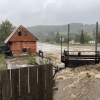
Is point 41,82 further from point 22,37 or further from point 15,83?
point 22,37

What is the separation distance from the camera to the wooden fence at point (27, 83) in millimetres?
3494

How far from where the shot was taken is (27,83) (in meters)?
3.70

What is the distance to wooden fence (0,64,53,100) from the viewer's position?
11.5 feet

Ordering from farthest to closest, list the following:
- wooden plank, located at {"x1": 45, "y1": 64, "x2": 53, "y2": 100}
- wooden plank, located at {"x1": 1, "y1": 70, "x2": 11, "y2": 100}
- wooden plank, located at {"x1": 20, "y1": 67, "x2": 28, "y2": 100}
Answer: wooden plank, located at {"x1": 45, "y1": 64, "x2": 53, "y2": 100} → wooden plank, located at {"x1": 20, "y1": 67, "x2": 28, "y2": 100} → wooden plank, located at {"x1": 1, "y1": 70, "x2": 11, "y2": 100}

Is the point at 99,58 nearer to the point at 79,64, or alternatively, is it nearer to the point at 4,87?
the point at 79,64

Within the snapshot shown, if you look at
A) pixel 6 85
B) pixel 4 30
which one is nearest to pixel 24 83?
pixel 6 85

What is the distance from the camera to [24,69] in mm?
3625

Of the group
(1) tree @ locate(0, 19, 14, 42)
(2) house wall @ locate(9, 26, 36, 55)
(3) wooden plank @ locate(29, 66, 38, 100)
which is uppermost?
(1) tree @ locate(0, 19, 14, 42)

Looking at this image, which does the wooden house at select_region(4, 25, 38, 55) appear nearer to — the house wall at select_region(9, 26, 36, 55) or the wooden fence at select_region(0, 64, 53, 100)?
the house wall at select_region(9, 26, 36, 55)

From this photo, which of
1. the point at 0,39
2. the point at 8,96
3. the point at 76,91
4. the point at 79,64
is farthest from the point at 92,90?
the point at 0,39

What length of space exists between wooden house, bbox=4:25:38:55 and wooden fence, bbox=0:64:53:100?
34561 mm

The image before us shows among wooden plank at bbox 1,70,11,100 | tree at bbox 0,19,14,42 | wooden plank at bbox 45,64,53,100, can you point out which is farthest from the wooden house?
wooden plank at bbox 1,70,11,100

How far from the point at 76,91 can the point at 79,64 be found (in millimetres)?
7986

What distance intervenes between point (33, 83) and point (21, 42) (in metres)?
35.6
